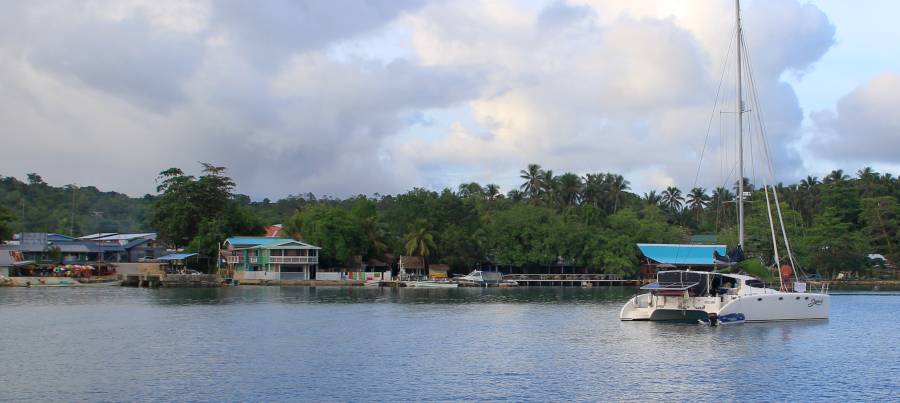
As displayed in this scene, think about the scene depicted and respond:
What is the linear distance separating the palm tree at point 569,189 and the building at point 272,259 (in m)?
45.9

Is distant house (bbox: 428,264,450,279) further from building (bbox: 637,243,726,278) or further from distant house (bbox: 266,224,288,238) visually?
building (bbox: 637,243,726,278)

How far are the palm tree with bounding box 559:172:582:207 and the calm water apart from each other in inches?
2920

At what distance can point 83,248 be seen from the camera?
120500 millimetres

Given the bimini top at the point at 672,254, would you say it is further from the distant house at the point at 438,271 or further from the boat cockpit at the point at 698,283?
the boat cockpit at the point at 698,283

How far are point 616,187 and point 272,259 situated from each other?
62392 mm

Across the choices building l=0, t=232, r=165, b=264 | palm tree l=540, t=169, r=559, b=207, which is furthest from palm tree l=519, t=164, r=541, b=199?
building l=0, t=232, r=165, b=264

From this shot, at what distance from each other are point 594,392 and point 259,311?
120 feet

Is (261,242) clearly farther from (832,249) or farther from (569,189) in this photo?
(832,249)

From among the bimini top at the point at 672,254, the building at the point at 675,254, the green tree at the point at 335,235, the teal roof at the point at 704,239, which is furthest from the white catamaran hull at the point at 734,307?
the teal roof at the point at 704,239

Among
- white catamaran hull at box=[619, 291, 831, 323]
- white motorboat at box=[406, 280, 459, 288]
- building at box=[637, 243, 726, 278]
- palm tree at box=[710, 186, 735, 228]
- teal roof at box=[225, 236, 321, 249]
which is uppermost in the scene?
palm tree at box=[710, 186, 735, 228]

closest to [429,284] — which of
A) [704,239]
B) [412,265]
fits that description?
[412,265]

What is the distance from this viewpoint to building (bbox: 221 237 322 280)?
101 metres

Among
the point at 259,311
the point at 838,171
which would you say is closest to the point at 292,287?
the point at 259,311

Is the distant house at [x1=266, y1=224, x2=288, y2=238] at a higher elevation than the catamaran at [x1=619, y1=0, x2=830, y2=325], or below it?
higher
